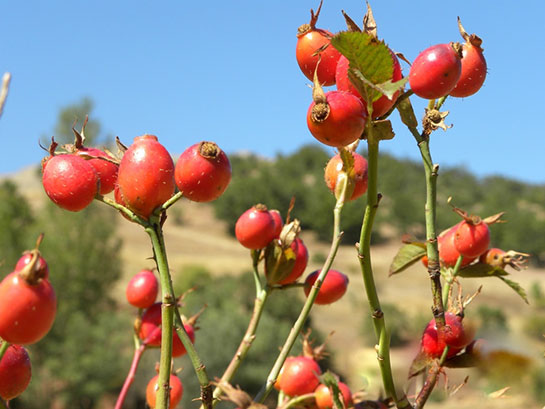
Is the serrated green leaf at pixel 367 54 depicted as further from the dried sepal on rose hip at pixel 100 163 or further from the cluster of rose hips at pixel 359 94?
the dried sepal on rose hip at pixel 100 163

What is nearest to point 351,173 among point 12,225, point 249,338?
point 249,338

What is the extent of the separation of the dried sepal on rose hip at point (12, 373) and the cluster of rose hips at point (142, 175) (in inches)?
8.7

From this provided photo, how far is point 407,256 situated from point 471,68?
352mm

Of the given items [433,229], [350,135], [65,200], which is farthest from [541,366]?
[65,200]

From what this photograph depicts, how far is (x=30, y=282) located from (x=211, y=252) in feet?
109

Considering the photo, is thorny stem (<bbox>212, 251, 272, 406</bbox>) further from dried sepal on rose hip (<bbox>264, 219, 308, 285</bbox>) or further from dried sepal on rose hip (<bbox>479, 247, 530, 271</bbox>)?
dried sepal on rose hip (<bbox>479, 247, 530, 271</bbox>)

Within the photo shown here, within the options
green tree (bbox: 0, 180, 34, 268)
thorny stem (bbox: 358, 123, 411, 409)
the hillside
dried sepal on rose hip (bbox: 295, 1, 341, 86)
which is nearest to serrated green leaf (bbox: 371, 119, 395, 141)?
thorny stem (bbox: 358, 123, 411, 409)

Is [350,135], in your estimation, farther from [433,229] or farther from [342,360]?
[342,360]

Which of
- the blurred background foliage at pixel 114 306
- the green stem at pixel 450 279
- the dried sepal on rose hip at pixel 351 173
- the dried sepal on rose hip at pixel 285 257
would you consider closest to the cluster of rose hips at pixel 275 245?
the dried sepal on rose hip at pixel 285 257

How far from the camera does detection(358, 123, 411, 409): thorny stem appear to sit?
77 cm

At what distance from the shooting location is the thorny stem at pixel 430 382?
876 millimetres

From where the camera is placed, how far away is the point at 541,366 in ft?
3.33

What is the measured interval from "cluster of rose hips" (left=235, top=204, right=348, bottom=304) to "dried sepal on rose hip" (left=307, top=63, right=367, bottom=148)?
0.32m

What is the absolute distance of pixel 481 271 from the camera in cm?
109
